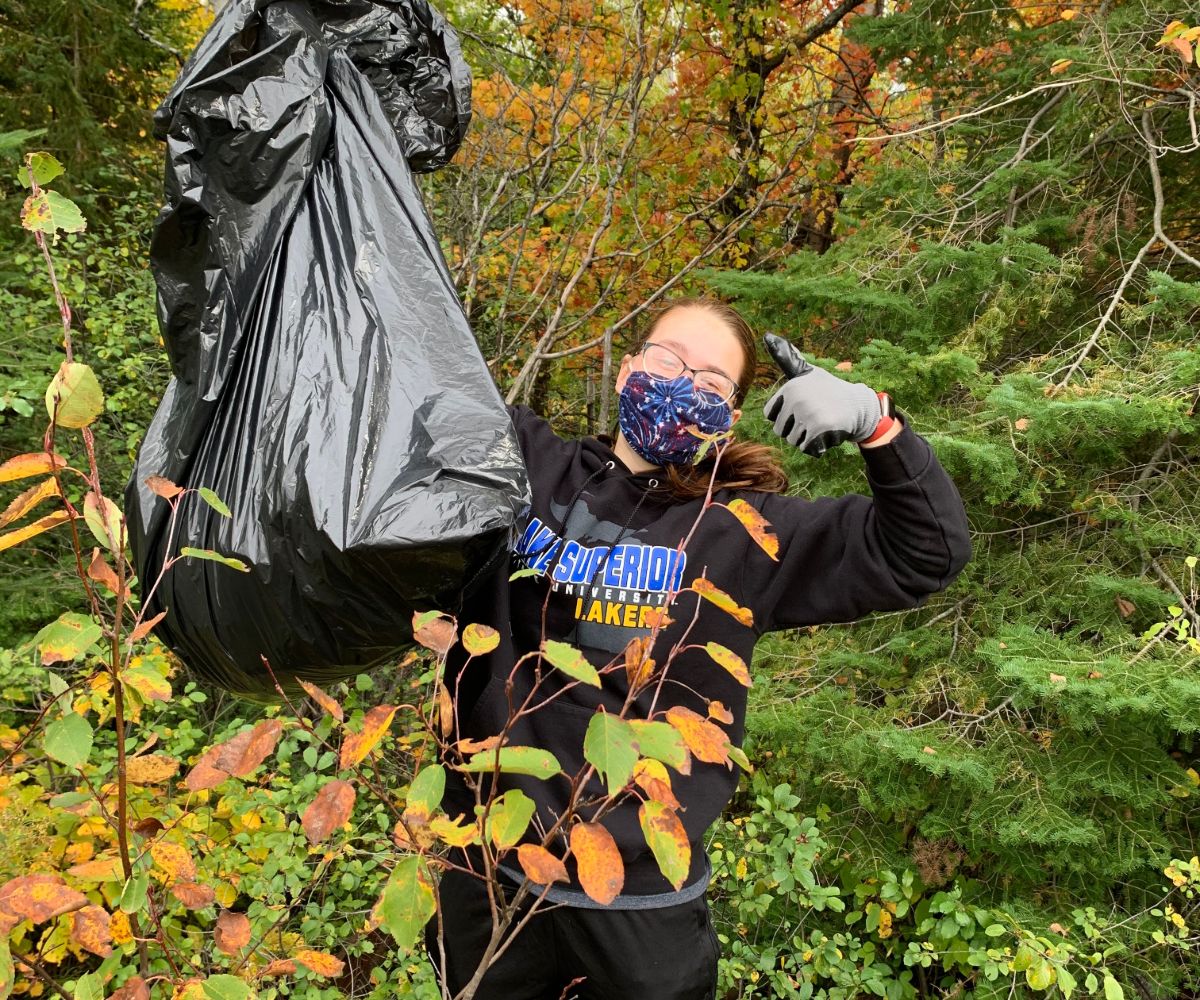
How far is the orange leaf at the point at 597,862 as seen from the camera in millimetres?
741

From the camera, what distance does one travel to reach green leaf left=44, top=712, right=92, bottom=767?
2.39 ft

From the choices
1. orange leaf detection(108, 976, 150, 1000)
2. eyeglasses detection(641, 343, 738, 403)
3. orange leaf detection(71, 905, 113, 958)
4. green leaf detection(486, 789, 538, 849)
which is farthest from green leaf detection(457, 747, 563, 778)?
eyeglasses detection(641, 343, 738, 403)

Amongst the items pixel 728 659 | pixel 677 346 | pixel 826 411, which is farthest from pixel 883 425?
pixel 728 659

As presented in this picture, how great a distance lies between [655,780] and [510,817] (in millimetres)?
159

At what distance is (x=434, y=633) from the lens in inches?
32.9

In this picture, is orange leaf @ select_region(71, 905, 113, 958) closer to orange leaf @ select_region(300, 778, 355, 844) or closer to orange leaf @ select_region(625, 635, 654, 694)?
orange leaf @ select_region(300, 778, 355, 844)

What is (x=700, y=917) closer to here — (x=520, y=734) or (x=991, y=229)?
(x=520, y=734)

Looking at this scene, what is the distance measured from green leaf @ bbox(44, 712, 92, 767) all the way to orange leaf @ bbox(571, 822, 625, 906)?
498 mm

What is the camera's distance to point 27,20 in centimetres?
436

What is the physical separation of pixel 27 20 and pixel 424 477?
5.31 m

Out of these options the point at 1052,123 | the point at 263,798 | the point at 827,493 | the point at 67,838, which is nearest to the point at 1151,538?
the point at 827,493

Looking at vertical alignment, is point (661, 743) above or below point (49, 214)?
below

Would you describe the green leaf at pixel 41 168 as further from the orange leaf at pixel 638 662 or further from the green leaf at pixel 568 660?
the orange leaf at pixel 638 662

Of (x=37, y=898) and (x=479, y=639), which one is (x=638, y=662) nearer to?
(x=479, y=639)
